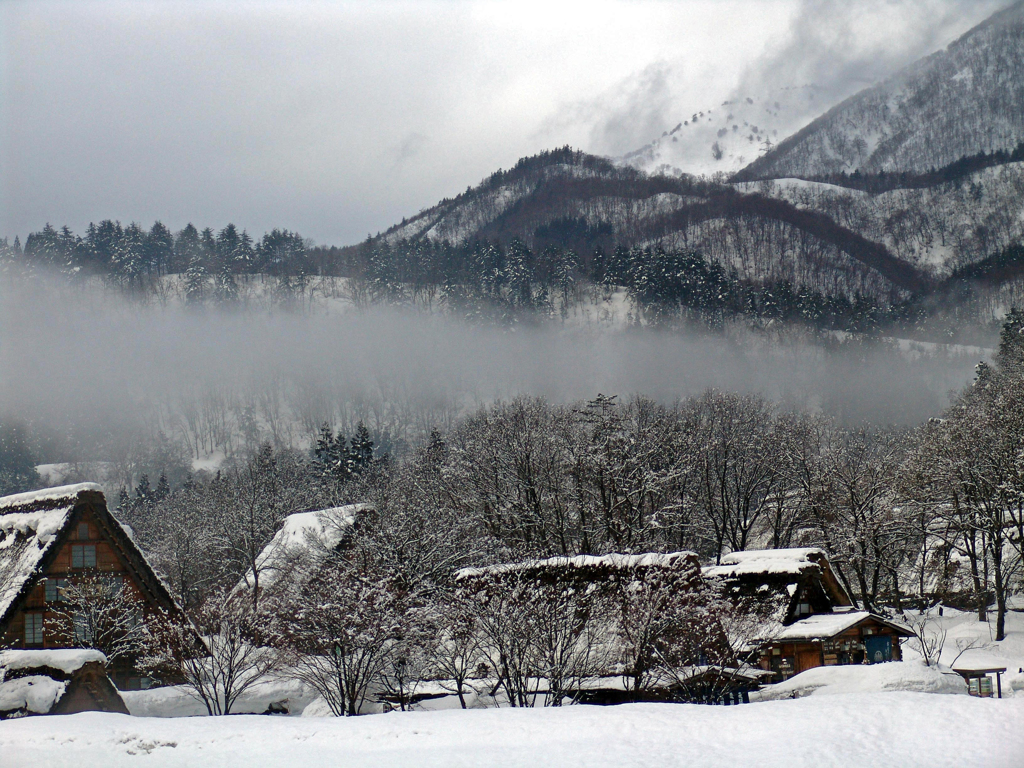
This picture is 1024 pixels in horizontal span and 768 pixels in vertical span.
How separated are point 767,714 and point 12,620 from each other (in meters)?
36.9

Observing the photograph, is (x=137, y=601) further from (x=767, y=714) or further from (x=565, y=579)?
(x=767, y=714)

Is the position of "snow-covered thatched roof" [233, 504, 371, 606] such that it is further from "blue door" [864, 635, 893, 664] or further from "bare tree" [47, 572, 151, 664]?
"blue door" [864, 635, 893, 664]

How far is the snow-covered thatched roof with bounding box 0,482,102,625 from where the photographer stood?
41312 mm

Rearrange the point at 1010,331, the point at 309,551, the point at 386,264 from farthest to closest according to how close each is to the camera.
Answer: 1. the point at 386,264
2. the point at 1010,331
3. the point at 309,551

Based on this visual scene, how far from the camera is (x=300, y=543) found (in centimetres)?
5166

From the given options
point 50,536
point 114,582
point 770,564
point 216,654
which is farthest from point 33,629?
point 770,564

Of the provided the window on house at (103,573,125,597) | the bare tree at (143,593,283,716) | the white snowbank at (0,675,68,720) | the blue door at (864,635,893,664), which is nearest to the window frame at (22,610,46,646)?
the window on house at (103,573,125,597)

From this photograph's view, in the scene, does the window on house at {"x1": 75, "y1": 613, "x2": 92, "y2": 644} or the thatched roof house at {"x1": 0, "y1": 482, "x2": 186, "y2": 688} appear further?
the thatched roof house at {"x1": 0, "y1": 482, "x2": 186, "y2": 688}

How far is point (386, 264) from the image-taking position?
189 meters

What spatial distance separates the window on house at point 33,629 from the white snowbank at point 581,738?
21.1 meters

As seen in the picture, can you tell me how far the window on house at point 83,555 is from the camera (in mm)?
44031

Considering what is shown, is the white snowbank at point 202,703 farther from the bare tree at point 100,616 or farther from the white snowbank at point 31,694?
the white snowbank at point 31,694

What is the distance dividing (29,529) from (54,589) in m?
3.89

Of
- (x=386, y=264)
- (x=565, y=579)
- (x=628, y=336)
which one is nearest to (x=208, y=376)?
(x=386, y=264)
